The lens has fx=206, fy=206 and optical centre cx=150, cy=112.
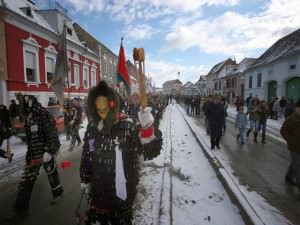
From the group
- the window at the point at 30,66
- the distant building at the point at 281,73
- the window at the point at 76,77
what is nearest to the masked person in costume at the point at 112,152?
the window at the point at 30,66

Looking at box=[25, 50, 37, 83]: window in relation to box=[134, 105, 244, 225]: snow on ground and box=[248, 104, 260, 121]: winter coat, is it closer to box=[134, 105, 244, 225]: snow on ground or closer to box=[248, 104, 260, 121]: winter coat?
box=[134, 105, 244, 225]: snow on ground

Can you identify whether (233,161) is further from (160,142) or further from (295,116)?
(160,142)

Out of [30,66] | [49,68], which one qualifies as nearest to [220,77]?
[49,68]

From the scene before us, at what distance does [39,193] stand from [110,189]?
3133 millimetres

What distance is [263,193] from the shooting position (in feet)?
13.6

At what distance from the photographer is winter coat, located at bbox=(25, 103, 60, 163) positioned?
341 centimetres

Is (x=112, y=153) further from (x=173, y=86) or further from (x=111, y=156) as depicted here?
(x=173, y=86)

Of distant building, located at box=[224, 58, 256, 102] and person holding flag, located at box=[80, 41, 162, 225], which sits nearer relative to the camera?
person holding flag, located at box=[80, 41, 162, 225]

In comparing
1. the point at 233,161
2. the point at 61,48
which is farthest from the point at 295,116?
the point at 61,48

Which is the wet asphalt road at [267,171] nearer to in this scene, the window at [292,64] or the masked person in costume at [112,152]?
the masked person in costume at [112,152]

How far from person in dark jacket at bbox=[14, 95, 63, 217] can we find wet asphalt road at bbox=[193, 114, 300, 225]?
160 inches

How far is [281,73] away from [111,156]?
977 inches

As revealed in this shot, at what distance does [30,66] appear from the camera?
1449 cm

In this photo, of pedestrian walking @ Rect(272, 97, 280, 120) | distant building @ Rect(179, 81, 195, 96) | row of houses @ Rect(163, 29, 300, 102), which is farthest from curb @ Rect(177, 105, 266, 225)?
distant building @ Rect(179, 81, 195, 96)
